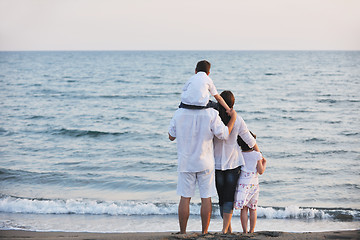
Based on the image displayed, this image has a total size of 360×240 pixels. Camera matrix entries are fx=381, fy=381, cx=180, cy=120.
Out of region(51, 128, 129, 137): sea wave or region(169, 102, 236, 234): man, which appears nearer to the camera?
region(169, 102, 236, 234): man

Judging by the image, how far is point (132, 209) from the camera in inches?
263

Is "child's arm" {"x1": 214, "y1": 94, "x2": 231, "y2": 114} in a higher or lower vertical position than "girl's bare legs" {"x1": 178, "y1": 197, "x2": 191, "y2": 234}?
higher

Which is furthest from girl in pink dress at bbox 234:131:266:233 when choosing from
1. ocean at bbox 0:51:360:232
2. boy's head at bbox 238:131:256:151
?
ocean at bbox 0:51:360:232

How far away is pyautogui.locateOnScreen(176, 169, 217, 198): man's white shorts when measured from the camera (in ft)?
13.2

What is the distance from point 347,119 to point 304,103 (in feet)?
14.8

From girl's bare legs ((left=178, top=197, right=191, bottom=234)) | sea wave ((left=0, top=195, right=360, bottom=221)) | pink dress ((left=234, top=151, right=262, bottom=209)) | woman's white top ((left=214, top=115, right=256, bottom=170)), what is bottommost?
sea wave ((left=0, top=195, right=360, bottom=221))

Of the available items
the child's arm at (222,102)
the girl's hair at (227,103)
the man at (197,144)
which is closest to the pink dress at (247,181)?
the man at (197,144)

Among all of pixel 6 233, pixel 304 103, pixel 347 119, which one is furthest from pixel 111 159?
pixel 304 103

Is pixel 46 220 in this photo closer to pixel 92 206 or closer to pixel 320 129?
pixel 92 206

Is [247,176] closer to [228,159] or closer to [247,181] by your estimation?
[247,181]

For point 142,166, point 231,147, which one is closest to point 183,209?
point 231,147

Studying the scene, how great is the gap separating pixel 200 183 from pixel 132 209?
117 inches

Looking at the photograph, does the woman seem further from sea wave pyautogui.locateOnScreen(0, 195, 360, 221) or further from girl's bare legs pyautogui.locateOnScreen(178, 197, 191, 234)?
sea wave pyautogui.locateOnScreen(0, 195, 360, 221)

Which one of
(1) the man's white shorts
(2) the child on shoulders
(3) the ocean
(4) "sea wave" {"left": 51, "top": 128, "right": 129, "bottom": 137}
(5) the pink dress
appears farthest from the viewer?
(4) "sea wave" {"left": 51, "top": 128, "right": 129, "bottom": 137}
